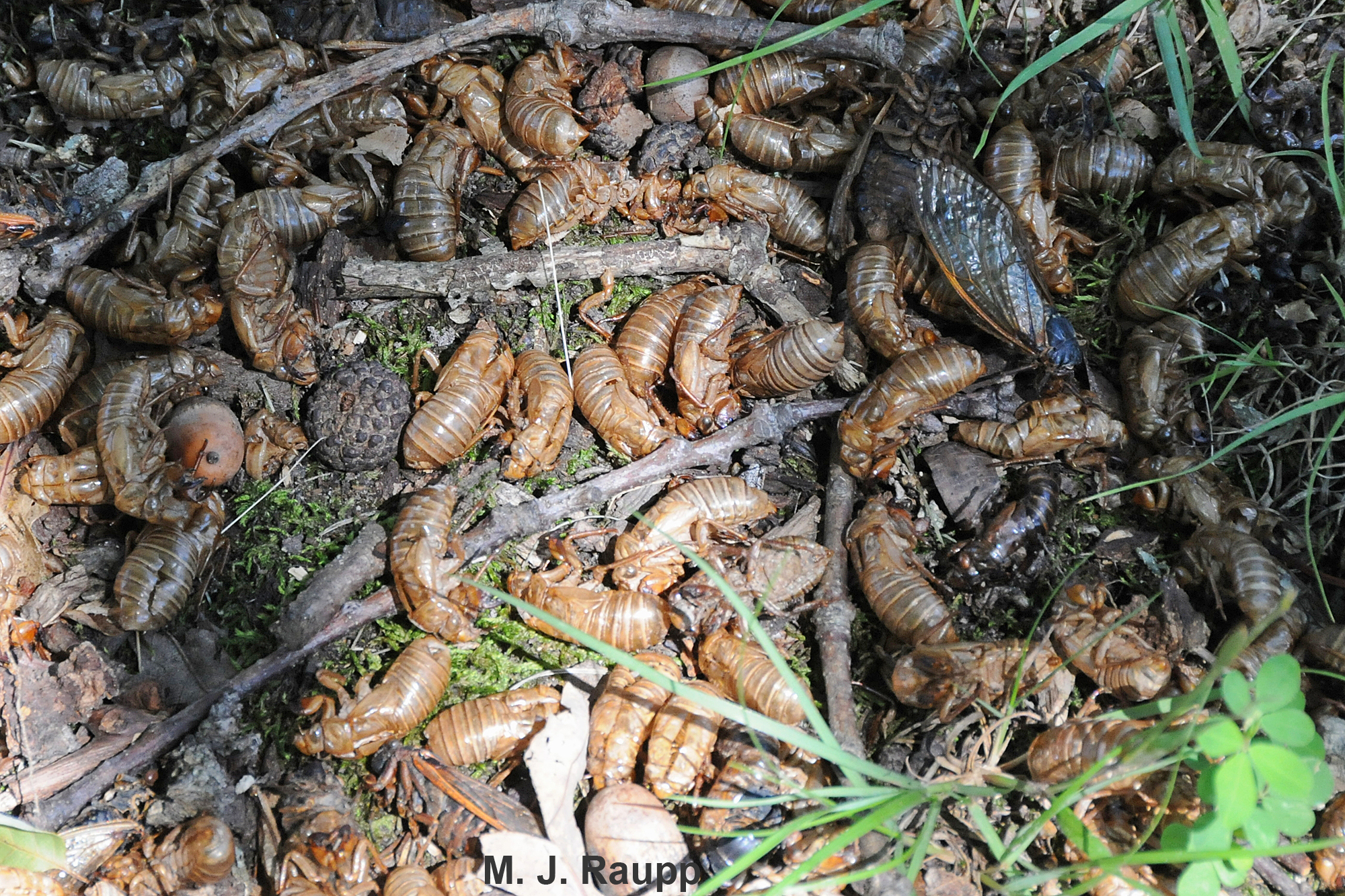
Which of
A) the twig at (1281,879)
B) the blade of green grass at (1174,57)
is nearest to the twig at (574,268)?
the blade of green grass at (1174,57)

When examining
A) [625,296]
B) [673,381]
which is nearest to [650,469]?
[673,381]

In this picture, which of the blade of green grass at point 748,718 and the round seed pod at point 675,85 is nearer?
the blade of green grass at point 748,718

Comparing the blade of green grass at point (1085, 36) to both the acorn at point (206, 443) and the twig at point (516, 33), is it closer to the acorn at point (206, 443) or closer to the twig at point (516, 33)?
the twig at point (516, 33)

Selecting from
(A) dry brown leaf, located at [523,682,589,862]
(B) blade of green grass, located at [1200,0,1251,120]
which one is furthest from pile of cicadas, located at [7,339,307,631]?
(B) blade of green grass, located at [1200,0,1251,120]

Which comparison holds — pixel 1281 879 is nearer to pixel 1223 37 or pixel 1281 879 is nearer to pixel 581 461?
pixel 581 461

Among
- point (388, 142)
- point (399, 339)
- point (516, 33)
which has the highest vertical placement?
point (516, 33)

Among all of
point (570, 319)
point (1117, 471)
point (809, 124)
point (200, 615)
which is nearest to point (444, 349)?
point (570, 319)

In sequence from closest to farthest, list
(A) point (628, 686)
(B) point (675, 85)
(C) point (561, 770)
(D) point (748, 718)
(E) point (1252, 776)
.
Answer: (E) point (1252, 776) < (D) point (748, 718) < (C) point (561, 770) < (A) point (628, 686) < (B) point (675, 85)

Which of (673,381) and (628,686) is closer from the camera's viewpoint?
(628,686)
